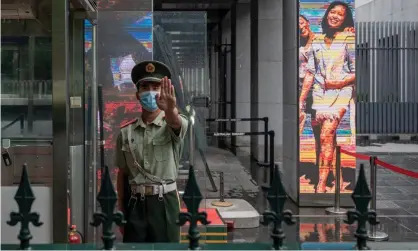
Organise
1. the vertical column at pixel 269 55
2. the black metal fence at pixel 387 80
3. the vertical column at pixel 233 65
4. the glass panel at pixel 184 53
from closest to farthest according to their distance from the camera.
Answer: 1. the glass panel at pixel 184 53
2. the vertical column at pixel 269 55
3. the vertical column at pixel 233 65
4. the black metal fence at pixel 387 80

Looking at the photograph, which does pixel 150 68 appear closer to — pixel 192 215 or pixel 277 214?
pixel 192 215

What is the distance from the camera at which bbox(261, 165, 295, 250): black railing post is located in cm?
215

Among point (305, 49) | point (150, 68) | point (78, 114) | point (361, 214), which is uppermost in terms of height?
point (305, 49)

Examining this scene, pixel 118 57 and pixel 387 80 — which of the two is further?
pixel 387 80

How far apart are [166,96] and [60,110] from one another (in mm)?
1279

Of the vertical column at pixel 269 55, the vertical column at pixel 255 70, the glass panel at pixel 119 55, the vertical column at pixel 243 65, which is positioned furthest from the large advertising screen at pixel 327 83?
the vertical column at pixel 243 65

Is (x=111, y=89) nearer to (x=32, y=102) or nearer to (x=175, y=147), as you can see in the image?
(x=32, y=102)

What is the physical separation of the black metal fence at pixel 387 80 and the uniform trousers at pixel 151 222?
1458 cm

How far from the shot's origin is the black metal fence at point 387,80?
1672cm

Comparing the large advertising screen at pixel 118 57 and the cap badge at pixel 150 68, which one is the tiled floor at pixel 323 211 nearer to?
the large advertising screen at pixel 118 57

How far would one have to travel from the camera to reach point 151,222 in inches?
123

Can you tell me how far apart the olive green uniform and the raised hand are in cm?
24

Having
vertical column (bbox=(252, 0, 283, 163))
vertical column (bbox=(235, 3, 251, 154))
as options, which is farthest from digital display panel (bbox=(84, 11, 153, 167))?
vertical column (bbox=(235, 3, 251, 154))

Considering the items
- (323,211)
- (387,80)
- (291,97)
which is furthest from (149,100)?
(387,80)
